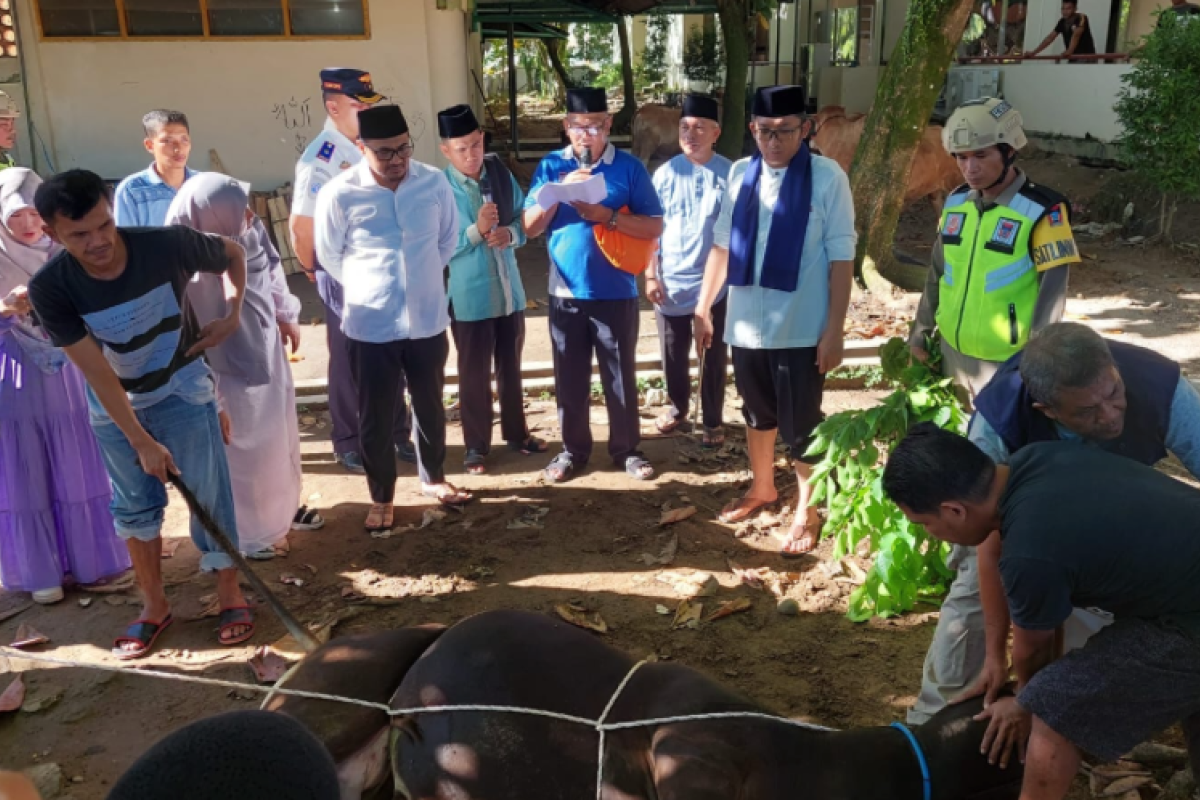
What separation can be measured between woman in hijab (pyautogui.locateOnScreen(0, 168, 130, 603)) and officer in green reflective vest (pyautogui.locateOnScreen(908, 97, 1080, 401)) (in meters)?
4.15

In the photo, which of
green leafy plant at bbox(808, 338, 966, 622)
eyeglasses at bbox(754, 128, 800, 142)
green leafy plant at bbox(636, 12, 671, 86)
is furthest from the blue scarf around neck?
green leafy plant at bbox(636, 12, 671, 86)

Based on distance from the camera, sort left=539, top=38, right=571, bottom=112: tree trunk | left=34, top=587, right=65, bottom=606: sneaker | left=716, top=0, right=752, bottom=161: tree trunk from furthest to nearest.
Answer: left=539, top=38, right=571, bottom=112: tree trunk < left=716, top=0, right=752, bottom=161: tree trunk < left=34, top=587, right=65, bottom=606: sneaker

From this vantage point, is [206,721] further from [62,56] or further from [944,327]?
[62,56]

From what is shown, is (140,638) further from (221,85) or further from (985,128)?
(221,85)

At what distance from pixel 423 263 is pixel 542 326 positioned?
394 cm

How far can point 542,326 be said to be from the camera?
9.16 m

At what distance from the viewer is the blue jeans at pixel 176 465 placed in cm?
420

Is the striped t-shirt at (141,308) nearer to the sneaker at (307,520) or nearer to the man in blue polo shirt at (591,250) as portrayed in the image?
the sneaker at (307,520)

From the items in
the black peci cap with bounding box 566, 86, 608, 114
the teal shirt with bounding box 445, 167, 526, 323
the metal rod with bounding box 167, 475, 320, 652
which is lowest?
the metal rod with bounding box 167, 475, 320, 652

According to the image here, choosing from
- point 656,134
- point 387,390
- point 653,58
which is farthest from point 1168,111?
point 653,58

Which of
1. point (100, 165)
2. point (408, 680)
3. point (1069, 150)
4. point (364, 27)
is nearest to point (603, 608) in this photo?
point (408, 680)

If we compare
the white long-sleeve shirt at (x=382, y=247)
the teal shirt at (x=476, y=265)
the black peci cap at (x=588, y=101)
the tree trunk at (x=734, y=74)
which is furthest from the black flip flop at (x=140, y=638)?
the tree trunk at (x=734, y=74)

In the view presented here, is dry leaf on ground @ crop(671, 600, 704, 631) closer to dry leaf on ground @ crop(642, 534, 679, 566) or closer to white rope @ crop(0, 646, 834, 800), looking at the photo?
dry leaf on ground @ crop(642, 534, 679, 566)

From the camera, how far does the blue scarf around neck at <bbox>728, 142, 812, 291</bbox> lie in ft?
15.7
